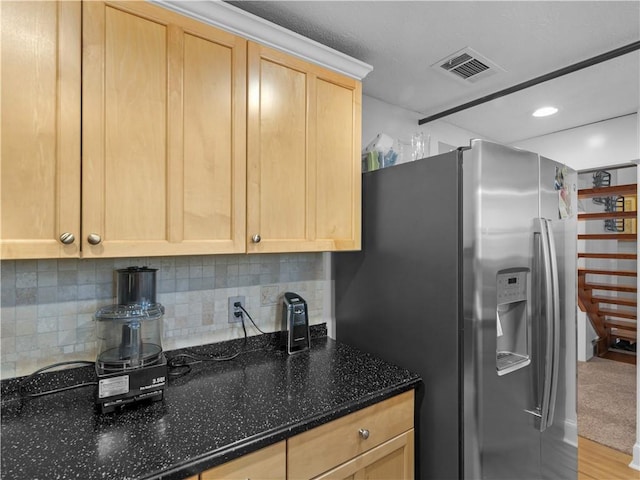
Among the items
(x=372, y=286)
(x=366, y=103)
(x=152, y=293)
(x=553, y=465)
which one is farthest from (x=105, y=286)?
(x=553, y=465)

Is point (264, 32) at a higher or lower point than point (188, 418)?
higher

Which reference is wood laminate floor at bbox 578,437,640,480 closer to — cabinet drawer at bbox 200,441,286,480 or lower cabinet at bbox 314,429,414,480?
lower cabinet at bbox 314,429,414,480

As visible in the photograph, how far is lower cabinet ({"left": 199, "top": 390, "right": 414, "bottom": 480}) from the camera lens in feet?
3.40

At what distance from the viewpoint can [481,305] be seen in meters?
1.29

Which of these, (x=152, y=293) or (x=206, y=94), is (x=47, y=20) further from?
(x=152, y=293)

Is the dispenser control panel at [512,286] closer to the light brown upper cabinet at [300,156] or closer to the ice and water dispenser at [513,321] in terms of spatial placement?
the ice and water dispenser at [513,321]

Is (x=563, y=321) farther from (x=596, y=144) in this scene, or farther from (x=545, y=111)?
(x=596, y=144)

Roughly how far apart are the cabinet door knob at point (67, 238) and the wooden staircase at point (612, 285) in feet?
15.0

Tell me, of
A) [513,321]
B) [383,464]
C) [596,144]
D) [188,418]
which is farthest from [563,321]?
[596,144]

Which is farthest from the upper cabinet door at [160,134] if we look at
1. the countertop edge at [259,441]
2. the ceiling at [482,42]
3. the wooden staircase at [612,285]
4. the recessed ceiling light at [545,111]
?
the wooden staircase at [612,285]

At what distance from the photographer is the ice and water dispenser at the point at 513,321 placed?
4.59 feet

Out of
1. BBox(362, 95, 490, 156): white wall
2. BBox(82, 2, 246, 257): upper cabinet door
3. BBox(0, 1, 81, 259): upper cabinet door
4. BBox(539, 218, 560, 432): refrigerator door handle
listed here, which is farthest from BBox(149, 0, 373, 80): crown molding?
BBox(539, 218, 560, 432): refrigerator door handle

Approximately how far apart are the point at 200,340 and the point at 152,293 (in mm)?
362

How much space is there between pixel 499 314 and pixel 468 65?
1272 mm
